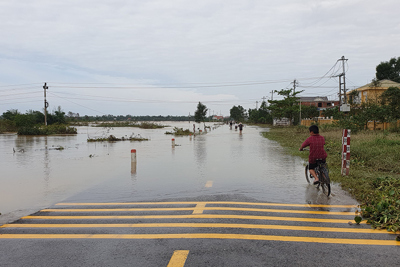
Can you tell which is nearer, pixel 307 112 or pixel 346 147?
pixel 346 147

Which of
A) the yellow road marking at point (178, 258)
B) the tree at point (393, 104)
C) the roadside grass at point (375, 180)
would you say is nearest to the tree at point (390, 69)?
the tree at point (393, 104)

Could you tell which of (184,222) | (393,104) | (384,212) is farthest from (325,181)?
(393,104)

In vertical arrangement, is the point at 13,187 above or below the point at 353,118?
below

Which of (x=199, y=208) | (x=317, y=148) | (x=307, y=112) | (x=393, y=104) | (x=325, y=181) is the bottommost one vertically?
(x=199, y=208)

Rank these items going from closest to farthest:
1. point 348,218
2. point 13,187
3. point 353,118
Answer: point 348,218, point 13,187, point 353,118

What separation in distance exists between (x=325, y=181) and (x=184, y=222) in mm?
3870

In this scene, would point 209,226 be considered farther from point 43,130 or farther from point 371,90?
point 371,90

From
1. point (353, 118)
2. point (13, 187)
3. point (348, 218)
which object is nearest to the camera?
point (348, 218)

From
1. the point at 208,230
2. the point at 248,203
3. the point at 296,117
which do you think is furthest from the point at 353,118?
the point at 296,117

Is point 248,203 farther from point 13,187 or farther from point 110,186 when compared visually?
point 13,187

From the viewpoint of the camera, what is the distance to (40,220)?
18.9ft

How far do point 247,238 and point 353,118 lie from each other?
26.5 m

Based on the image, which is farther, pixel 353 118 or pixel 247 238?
pixel 353 118

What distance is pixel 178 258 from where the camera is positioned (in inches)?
153
